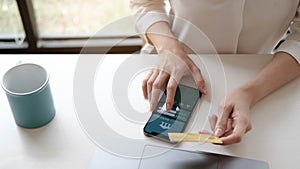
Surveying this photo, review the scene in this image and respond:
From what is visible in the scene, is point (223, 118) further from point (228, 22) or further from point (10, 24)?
point (10, 24)

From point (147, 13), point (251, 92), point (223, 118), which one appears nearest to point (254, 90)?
point (251, 92)

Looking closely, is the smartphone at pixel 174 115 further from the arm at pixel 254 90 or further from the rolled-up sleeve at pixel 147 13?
the rolled-up sleeve at pixel 147 13

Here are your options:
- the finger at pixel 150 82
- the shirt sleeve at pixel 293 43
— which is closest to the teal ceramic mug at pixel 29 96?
the finger at pixel 150 82

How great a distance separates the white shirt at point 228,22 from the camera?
100 centimetres

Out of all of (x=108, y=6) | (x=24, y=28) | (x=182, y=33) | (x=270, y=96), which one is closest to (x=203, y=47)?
(x=182, y=33)

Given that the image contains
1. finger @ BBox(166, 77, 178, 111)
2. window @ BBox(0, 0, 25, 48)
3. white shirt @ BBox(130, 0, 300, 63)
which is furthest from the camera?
window @ BBox(0, 0, 25, 48)

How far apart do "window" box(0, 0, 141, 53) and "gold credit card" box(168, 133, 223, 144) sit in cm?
86

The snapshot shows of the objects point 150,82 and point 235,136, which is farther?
point 150,82

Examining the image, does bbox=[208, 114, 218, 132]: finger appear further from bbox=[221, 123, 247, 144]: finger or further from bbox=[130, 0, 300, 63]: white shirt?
bbox=[130, 0, 300, 63]: white shirt

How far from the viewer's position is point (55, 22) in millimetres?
1808

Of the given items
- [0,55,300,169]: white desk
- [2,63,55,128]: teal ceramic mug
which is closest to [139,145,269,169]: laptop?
[0,55,300,169]: white desk

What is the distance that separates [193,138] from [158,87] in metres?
0.16

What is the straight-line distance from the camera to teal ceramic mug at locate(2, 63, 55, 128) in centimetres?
82

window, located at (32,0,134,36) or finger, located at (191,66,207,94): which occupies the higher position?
finger, located at (191,66,207,94)
